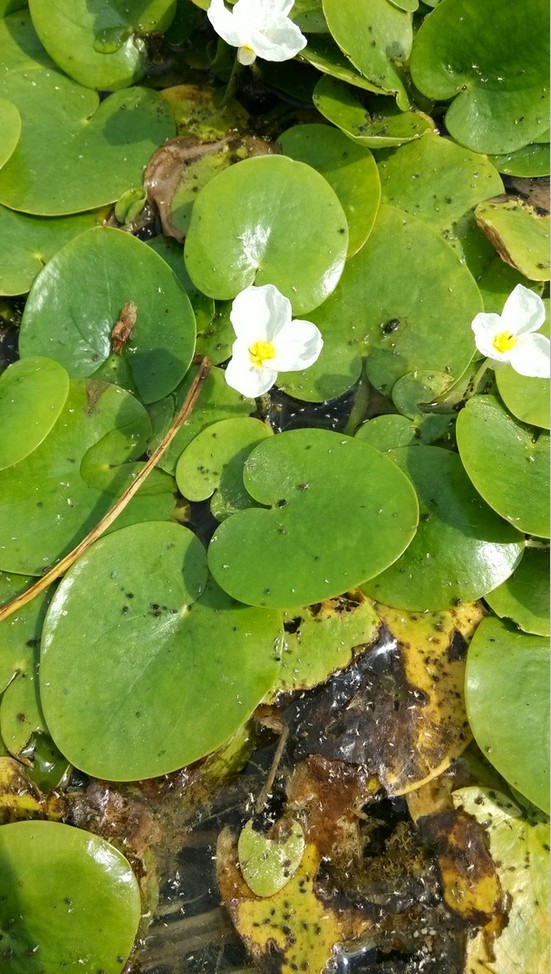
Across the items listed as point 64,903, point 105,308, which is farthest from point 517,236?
point 64,903

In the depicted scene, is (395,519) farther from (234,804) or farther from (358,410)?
(234,804)

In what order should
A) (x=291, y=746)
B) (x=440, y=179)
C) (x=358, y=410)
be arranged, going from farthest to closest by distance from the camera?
1. (x=440, y=179)
2. (x=358, y=410)
3. (x=291, y=746)

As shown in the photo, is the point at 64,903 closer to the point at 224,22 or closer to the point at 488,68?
the point at 224,22

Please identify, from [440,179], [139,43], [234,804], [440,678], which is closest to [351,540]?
[440,678]

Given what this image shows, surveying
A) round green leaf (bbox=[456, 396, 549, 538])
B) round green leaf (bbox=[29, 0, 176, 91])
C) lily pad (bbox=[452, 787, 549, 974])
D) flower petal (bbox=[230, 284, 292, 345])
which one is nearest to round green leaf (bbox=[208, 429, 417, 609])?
round green leaf (bbox=[456, 396, 549, 538])

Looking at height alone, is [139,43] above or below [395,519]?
above

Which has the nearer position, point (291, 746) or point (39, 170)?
point (291, 746)

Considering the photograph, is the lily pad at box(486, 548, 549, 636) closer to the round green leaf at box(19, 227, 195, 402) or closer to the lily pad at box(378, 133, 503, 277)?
the lily pad at box(378, 133, 503, 277)
